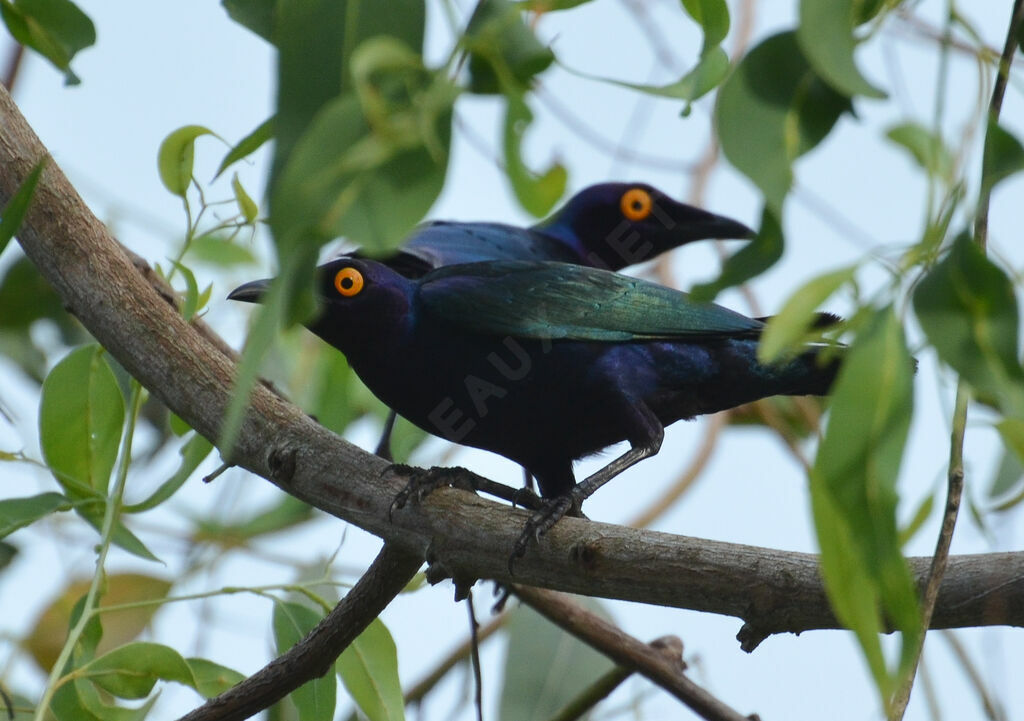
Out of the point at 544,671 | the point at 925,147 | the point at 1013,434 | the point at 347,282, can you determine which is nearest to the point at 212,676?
the point at 347,282

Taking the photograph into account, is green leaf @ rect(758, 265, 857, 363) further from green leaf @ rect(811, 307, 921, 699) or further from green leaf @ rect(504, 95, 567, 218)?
green leaf @ rect(504, 95, 567, 218)

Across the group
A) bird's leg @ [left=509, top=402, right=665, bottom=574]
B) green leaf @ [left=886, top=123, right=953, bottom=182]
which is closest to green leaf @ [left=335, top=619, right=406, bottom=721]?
bird's leg @ [left=509, top=402, right=665, bottom=574]

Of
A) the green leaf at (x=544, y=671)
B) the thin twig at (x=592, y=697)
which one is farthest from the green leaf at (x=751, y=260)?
the green leaf at (x=544, y=671)

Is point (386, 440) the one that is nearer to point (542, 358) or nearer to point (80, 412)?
point (542, 358)

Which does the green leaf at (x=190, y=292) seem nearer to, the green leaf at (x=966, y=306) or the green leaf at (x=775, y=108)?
the green leaf at (x=775, y=108)

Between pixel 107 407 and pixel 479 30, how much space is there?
2.09 metres

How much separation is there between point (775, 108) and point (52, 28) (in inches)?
79.1

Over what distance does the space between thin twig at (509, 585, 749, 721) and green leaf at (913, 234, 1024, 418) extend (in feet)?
7.98

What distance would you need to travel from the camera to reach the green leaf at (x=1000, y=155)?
5.34 ft

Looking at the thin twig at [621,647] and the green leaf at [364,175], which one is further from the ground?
the thin twig at [621,647]

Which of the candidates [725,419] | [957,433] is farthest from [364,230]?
[725,419]

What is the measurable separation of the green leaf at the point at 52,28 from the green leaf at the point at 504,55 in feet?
5.04

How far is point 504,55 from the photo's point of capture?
5.91ft

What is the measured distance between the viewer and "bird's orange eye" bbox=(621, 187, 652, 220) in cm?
620
